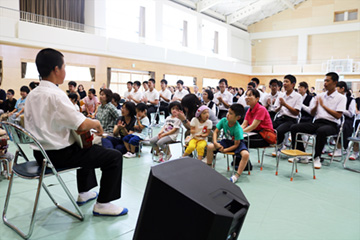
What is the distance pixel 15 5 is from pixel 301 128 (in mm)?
11550

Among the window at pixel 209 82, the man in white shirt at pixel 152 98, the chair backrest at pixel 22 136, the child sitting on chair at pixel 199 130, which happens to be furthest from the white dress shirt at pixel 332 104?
the window at pixel 209 82

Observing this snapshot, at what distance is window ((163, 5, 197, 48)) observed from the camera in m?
18.2

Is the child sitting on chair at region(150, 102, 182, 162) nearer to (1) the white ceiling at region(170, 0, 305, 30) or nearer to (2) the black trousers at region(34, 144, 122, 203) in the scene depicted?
(2) the black trousers at region(34, 144, 122, 203)

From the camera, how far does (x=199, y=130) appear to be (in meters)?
3.79

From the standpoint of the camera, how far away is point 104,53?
12859 millimetres

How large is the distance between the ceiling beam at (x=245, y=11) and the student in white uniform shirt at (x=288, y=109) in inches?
656

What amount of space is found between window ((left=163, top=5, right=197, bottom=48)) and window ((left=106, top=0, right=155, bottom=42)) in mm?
2278

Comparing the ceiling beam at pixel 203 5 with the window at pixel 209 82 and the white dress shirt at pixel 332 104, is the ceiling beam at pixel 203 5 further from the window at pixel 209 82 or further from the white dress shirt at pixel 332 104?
the white dress shirt at pixel 332 104

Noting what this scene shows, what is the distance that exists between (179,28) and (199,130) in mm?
16332

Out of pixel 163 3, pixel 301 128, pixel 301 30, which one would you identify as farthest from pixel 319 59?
pixel 301 128

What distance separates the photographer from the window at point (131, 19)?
1503 centimetres

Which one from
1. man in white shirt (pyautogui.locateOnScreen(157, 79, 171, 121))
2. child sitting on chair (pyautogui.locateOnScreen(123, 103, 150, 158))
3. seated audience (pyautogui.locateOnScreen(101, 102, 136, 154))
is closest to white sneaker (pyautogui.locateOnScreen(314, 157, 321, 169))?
child sitting on chair (pyautogui.locateOnScreen(123, 103, 150, 158))

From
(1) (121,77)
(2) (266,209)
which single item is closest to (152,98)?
(2) (266,209)

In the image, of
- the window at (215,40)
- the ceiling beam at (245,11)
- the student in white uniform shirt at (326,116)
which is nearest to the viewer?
the student in white uniform shirt at (326,116)
